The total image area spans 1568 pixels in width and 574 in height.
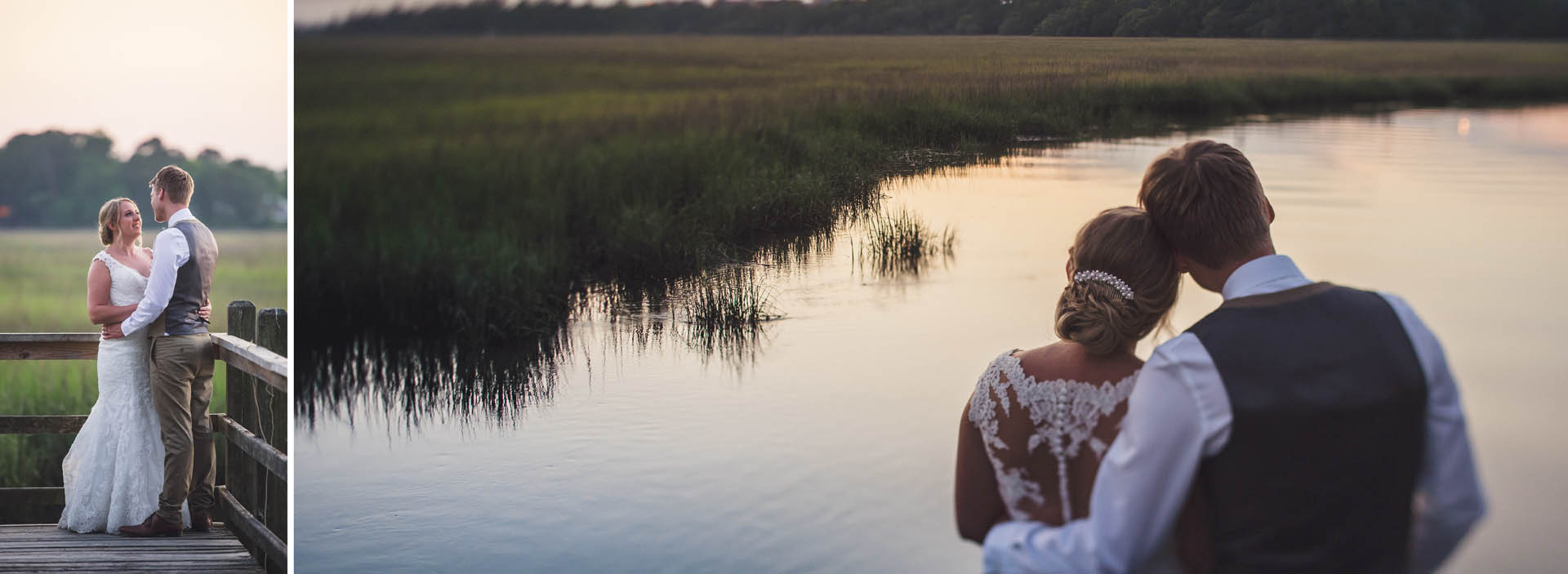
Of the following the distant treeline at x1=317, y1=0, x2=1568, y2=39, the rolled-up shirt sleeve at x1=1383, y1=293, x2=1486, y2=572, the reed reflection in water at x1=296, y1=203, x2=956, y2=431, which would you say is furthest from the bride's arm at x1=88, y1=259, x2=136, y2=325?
the rolled-up shirt sleeve at x1=1383, y1=293, x2=1486, y2=572

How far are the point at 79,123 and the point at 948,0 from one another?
587cm

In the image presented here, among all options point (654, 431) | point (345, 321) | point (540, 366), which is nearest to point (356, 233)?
point (345, 321)

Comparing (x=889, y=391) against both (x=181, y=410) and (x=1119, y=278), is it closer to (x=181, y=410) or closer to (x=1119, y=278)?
(x=1119, y=278)

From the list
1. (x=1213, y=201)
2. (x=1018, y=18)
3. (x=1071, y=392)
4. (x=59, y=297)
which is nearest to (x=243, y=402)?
(x=1018, y=18)

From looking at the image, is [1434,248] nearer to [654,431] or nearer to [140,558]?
[654,431]

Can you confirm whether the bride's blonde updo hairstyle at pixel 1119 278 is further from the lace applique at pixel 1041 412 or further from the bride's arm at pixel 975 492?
the bride's arm at pixel 975 492

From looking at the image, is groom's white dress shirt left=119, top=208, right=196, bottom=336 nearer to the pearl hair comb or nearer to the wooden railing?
the wooden railing

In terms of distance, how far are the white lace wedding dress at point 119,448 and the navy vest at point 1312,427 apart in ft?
12.5

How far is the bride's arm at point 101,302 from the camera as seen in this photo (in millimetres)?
4152

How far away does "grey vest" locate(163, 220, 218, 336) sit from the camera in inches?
158

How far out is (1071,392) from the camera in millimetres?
1961

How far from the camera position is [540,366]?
329 centimetres

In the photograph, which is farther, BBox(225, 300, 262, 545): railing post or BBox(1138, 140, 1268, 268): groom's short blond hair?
BBox(225, 300, 262, 545): railing post

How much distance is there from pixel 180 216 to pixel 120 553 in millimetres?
1105
